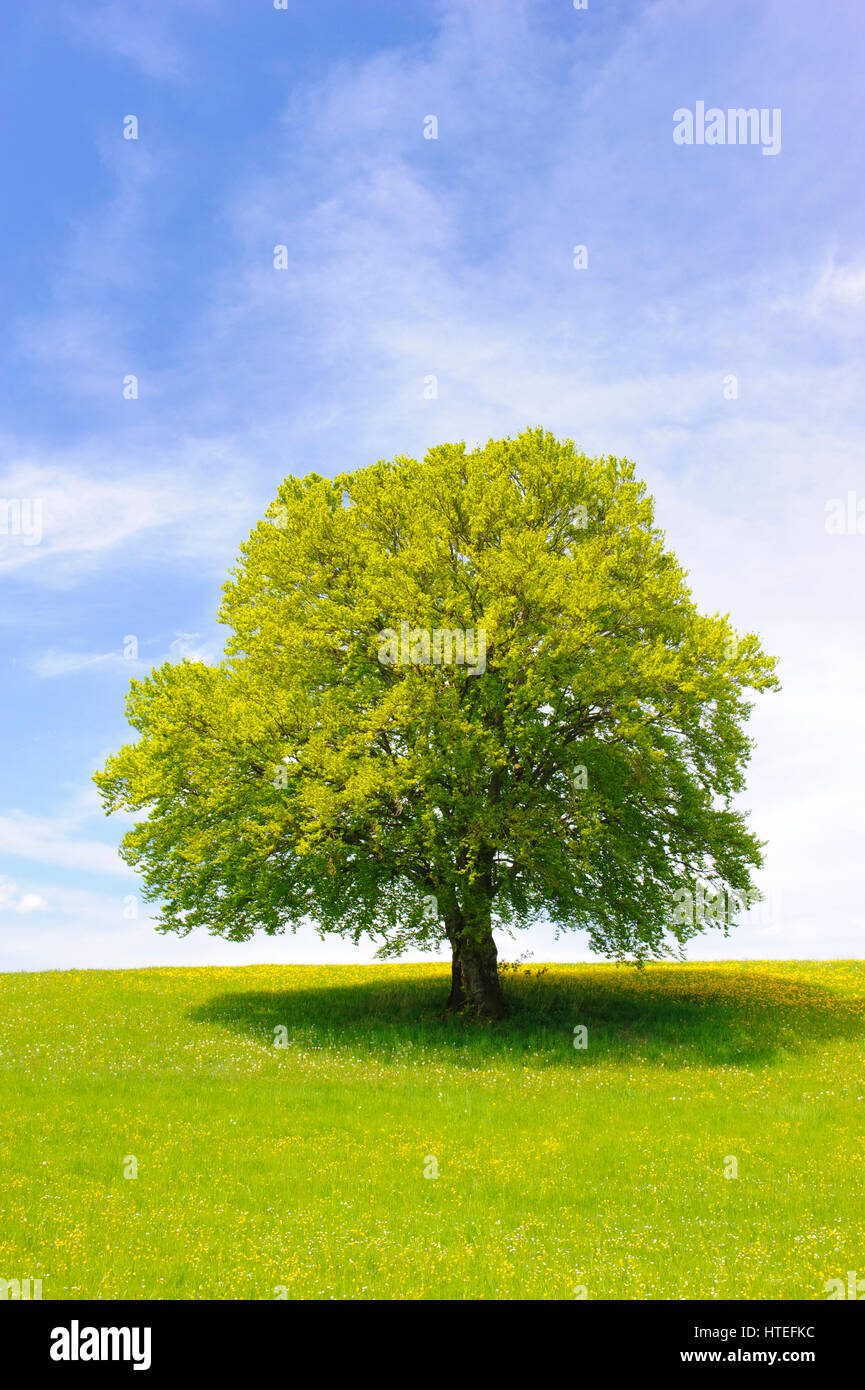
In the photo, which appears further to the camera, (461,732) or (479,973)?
(479,973)

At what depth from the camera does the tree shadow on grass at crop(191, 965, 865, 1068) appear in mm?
24672

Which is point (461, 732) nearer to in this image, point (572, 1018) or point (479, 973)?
point (479, 973)

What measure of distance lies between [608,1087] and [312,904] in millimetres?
9949

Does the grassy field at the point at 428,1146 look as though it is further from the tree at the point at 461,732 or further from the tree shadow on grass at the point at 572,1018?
the tree at the point at 461,732

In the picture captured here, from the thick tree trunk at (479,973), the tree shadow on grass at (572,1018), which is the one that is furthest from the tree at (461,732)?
the tree shadow on grass at (572,1018)

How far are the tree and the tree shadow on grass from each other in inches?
84.8

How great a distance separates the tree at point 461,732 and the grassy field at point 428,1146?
11.7 feet

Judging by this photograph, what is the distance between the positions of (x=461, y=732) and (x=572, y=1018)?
35.2 feet

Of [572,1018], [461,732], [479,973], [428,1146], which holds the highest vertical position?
[461,732]

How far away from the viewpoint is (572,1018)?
2819cm

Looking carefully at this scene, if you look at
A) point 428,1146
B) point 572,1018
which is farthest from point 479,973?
point 428,1146

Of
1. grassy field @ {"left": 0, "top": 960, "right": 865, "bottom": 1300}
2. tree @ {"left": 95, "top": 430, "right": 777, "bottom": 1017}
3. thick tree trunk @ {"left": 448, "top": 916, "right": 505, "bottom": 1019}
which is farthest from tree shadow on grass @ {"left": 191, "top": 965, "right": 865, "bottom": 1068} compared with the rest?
tree @ {"left": 95, "top": 430, "right": 777, "bottom": 1017}

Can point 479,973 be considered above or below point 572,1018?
above

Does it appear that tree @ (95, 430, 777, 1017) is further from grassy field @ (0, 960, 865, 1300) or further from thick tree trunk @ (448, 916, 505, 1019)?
grassy field @ (0, 960, 865, 1300)
